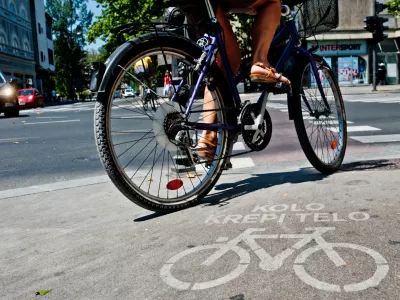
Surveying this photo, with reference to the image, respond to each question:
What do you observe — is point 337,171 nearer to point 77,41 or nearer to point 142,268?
point 142,268

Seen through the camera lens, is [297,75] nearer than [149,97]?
No

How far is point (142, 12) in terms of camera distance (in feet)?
135

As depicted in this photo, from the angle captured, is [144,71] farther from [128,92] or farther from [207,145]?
[207,145]

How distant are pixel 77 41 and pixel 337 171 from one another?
3062 inches

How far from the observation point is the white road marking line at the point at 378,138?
21.6 feet

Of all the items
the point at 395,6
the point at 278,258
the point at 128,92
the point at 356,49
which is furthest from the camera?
the point at 356,49

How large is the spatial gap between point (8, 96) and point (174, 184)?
56.4 ft

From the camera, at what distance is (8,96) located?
19.2 m

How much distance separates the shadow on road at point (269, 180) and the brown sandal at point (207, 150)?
276 mm

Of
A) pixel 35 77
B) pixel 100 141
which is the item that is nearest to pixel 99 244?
pixel 100 141

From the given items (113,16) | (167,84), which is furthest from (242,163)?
(113,16)

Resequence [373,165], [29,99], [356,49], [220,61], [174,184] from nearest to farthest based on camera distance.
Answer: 1. [174,184]
2. [220,61]
3. [373,165]
4. [29,99]
5. [356,49]

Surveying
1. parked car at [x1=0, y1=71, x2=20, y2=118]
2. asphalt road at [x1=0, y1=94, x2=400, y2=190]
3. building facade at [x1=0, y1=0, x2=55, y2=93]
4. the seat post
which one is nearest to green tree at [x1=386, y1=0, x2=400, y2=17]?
parked car at [x1=0, y1=71, x2=20, y2=118]

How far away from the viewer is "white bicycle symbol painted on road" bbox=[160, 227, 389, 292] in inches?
77.0
